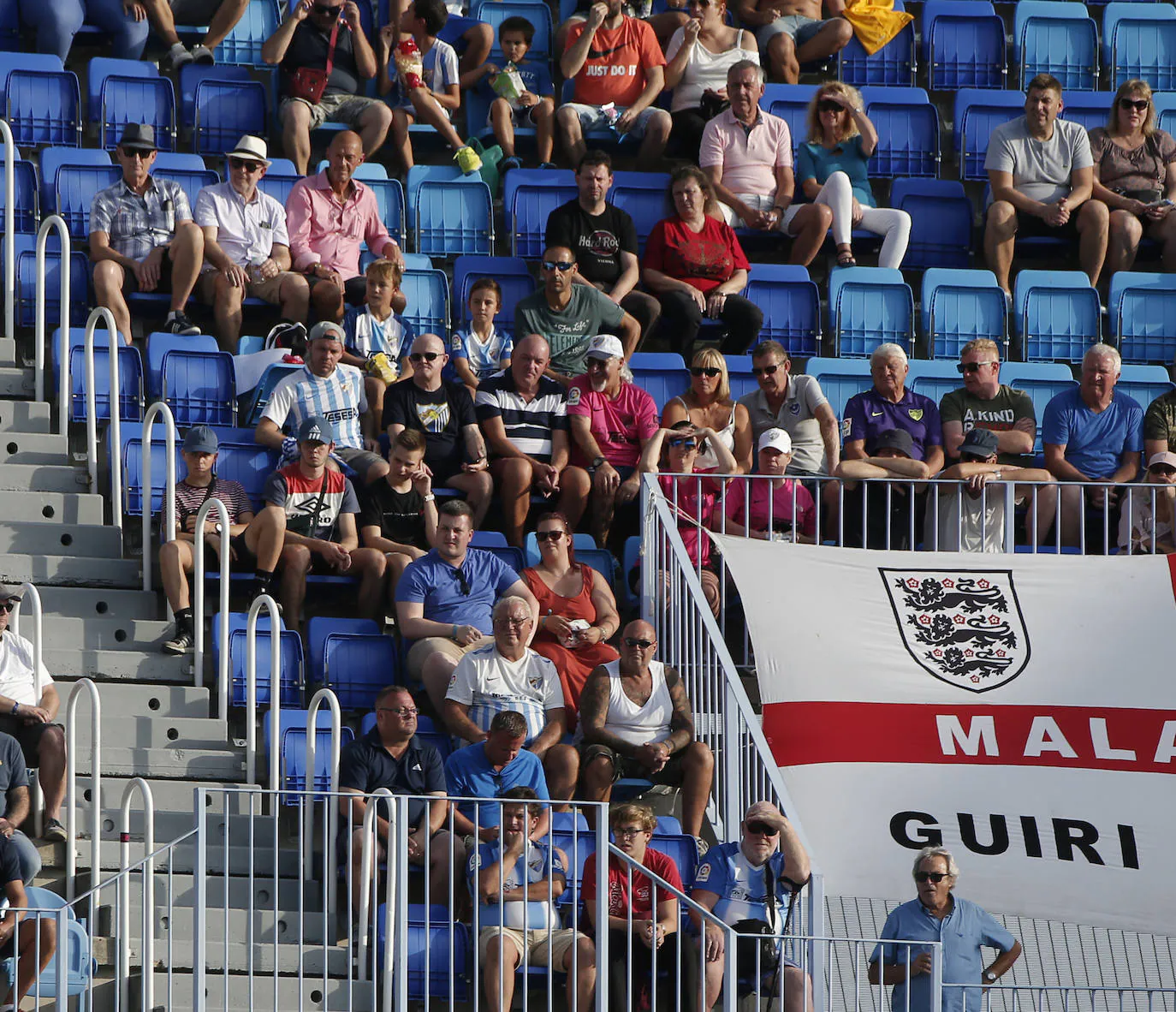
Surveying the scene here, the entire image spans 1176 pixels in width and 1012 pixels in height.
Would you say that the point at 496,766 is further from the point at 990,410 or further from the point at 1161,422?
the point at 1161,422

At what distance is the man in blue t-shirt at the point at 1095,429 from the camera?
12.4 metres

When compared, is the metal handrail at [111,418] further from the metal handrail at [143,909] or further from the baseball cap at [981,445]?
the baseball cap at [981,445]

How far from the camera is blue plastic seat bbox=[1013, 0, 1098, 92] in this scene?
15.8 m

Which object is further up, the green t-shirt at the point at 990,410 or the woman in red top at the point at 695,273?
the woman in red top at the point at 695,273

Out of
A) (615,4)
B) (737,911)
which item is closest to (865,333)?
(615,4)

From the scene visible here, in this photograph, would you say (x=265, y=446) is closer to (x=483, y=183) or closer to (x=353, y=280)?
(x=353, y=280)

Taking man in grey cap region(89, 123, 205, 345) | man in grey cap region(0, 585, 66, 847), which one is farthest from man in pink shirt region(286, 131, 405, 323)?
man in grey cap region(0, 585, 66, 847)

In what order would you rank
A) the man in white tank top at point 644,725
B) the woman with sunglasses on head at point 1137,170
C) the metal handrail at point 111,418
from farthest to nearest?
the woman with sunglasses on head at point 1137,170 < the metal handrail at point 111,418 < the man in white tank top at point 644,725

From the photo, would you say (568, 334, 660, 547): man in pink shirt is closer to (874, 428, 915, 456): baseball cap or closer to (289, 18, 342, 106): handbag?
(874, 428, 915, 456): baseball cap

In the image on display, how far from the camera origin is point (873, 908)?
10234 millimetres

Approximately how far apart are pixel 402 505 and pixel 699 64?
15.5 ft

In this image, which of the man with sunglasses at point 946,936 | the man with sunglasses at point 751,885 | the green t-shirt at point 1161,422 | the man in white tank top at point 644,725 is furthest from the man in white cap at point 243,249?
the man with sunglasses at point 946,936

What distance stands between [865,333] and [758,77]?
6.05 feet

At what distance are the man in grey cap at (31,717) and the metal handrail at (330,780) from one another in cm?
98
